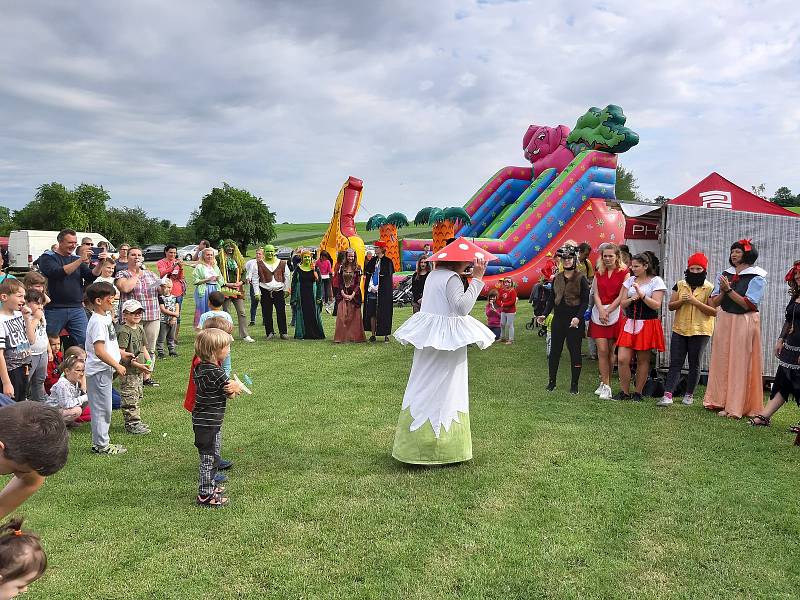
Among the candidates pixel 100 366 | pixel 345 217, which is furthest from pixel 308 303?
pixel 345 217

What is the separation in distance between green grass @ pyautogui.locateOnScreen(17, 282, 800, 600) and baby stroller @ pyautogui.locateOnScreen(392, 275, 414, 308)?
9.76 meters

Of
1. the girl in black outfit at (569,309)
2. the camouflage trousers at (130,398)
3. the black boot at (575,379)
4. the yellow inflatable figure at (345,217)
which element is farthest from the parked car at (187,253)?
the black boot at (575,379)

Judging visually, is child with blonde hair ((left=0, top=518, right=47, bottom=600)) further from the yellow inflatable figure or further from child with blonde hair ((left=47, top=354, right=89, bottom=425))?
the yellow inflatable figure

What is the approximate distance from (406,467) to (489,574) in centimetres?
161

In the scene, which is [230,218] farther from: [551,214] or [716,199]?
[716,199]

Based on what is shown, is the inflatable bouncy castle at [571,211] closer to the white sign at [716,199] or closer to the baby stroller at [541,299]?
the baby stroller at [541,299]

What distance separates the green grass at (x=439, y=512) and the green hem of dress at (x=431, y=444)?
11 cm

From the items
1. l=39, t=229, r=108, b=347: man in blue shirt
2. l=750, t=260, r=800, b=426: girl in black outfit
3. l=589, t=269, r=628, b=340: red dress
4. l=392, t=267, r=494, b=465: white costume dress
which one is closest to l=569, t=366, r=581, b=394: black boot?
l=589, t=269, r=628, b=340: red dress

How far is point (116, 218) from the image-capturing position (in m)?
64.3

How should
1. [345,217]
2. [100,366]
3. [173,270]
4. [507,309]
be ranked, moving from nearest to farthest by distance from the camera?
[100,366]
[173,270]
[507,309]
[345,217]

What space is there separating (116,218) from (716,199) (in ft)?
219

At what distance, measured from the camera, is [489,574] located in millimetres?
3197

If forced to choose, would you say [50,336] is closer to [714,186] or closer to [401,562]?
[401,562]

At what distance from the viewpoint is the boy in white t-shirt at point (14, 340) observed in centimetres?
500
